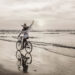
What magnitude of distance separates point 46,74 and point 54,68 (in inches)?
58.0

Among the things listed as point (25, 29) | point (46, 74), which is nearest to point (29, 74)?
point (46, 74)

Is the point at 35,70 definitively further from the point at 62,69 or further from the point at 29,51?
the point at 29,51

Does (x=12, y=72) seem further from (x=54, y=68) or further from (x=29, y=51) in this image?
(x=29, y=51)

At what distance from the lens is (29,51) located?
60.5ft

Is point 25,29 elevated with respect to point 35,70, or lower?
elevated

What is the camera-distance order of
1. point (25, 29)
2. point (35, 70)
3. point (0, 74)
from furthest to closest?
point (25, 29), point (35, 70), point (0, 74)

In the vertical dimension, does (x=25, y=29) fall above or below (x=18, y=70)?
above

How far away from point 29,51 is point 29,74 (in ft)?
27.5

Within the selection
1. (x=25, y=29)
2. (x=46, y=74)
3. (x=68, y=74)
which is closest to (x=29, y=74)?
(x=46, y=74)

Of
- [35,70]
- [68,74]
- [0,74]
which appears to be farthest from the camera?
[35,70]

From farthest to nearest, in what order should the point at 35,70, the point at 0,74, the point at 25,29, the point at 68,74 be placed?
1. the point at 25,29
2. the point at 35,70
3. the point at 68,74
4. the point at 0,74

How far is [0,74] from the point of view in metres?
9.62

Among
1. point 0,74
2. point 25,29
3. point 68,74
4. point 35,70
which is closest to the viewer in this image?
point 0,74

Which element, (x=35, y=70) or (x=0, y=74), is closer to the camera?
(x=0, y=74)
